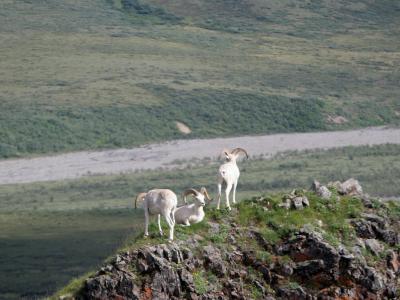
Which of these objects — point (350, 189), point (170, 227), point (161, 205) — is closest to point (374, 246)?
point (350, 189)

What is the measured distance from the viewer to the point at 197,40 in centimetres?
17662

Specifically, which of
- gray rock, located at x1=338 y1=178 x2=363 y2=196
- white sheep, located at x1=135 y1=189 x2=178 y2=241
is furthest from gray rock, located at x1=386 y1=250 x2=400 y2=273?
white sheep, located at x1=135 y1=189 x2=178 y2=241

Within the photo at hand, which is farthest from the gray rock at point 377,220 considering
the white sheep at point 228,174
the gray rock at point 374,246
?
the white sheep at point 228,174

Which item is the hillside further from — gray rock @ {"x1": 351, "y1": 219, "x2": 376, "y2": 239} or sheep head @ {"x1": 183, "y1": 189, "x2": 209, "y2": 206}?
sheep head @ {"x1": 183, "y1": 189, "x2": 209, "y2": 206}

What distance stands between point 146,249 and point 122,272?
74cm

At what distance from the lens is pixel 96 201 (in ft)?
307

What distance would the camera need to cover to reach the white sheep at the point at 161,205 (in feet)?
106

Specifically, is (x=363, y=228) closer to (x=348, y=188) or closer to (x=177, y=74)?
(x=348, y=188)

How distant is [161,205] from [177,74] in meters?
120

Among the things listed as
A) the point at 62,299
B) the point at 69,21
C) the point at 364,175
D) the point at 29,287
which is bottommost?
the point at 69,21

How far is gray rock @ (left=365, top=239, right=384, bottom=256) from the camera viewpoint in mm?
34812

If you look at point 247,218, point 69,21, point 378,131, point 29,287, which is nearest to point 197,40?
point 69,21

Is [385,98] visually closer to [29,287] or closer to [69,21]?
[69,21]

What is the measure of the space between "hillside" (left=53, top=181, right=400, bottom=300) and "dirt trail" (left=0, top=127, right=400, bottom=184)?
6813 centimetres
